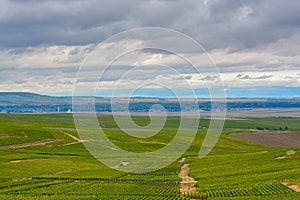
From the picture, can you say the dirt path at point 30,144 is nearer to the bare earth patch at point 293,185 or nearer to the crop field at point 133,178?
the crop field at point 133,178

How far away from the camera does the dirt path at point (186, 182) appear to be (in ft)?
221

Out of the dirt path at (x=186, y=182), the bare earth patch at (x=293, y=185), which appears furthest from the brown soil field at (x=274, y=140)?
the bare earth patch at (x=293, y=185)

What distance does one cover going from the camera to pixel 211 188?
65875 millimetres

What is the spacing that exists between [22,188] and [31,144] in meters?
73.9

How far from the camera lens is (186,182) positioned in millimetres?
76188

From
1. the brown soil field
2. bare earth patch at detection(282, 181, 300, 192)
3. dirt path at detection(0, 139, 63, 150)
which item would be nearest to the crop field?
bare earth patch at detection(282, 181, 300, 192)

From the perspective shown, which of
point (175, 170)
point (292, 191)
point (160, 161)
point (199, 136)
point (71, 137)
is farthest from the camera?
point (199, 136)

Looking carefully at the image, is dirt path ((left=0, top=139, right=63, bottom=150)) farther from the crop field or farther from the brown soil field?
the brown soil field

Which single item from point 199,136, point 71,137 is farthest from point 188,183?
point 199,136

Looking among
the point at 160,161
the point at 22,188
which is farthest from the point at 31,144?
the point at 22,188

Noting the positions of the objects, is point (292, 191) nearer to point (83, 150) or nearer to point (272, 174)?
point (272, 174)

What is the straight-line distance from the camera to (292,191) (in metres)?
56.0

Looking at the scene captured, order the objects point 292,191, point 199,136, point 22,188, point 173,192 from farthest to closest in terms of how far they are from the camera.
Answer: point 199,136
point 22,188
point 173,192
point 292,191

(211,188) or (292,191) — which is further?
(211,188)
